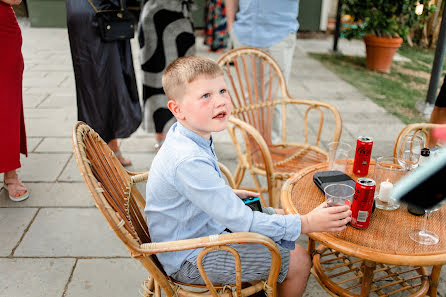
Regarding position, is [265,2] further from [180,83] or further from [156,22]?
[180,83]

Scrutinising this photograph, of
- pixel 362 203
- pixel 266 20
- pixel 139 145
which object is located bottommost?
pixel 139 145

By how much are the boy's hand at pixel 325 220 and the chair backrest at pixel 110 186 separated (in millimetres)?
521

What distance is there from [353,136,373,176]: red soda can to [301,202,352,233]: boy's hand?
0.47 m

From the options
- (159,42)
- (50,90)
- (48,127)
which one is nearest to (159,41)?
(159,42)

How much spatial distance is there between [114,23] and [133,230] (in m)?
1.75

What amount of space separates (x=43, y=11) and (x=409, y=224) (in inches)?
370

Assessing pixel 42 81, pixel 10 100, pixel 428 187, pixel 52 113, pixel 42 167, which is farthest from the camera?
pixel 42 81

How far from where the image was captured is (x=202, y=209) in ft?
4.23

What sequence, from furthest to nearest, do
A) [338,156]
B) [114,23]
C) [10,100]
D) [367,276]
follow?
[114,23] → [10,100] → [338,156] → [367,276]

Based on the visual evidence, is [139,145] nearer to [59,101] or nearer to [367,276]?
[59,101]

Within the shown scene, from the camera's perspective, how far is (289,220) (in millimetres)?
1335

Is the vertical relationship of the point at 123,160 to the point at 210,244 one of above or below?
below

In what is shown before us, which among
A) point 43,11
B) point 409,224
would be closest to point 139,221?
point 409,224

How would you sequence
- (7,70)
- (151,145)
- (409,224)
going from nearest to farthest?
(409,224) → (7,70) → (151,145)
